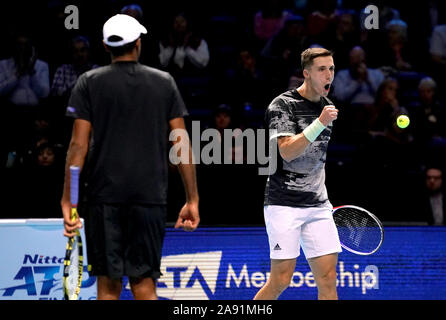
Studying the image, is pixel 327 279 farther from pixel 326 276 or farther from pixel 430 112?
pixel 430 112

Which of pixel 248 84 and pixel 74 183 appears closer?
pixel 74 183

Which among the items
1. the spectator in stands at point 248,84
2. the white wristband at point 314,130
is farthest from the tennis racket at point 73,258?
the spectator in stands at point 248,84

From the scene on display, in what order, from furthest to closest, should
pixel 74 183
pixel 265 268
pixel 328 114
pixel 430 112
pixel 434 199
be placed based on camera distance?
pixel 430 112, pixel 434 199, pixel 265 268, pixel 328 114, pixel 74 183

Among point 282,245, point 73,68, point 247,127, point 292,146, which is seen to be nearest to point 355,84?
point 247,127

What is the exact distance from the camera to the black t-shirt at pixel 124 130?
4000 millimetres

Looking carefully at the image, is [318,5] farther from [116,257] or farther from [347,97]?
[116,257]

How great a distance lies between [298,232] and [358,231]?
2.43 feet

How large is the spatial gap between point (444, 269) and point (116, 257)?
3403 mm

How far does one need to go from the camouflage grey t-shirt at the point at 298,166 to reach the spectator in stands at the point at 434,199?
2.69 meters

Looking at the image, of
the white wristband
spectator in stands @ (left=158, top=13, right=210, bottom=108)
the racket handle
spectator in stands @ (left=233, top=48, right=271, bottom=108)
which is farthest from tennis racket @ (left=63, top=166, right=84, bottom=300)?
spectator in stands @ (left=158, top=13, right=210, bottom=108)

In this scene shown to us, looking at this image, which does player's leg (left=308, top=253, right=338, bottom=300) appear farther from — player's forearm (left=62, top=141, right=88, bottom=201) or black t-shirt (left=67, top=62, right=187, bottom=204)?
player's forearm (left=62, top=141, right=88, bottom=201)

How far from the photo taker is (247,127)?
8383mm

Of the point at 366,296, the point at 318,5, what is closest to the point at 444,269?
the point at 366,296

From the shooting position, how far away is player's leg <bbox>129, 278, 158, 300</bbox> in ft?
13.2
